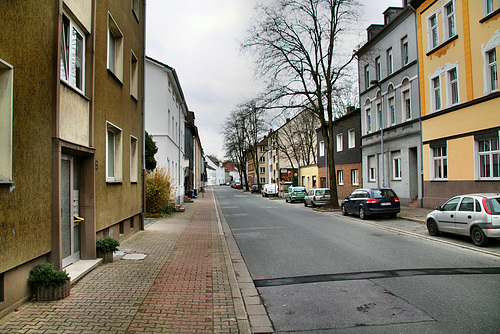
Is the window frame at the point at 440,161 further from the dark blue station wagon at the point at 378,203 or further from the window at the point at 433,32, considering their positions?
the window at the point at 433,32

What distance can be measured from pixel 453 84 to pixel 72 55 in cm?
1755

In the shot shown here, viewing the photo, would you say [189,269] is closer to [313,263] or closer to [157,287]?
[157,287]

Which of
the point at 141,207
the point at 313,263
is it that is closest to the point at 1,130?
the point at 313,263

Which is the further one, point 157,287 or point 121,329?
point 157,287

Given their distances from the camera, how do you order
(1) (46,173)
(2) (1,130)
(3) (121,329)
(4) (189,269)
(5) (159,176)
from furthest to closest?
1. (5) (159,176)
2. (4) (189,269)
3. (1) (46,173)
4. (2) (1,130)
5. (3) (121,329)

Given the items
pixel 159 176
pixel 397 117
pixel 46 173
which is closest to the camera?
pixel 46 173

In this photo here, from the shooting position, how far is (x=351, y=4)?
73.7ft

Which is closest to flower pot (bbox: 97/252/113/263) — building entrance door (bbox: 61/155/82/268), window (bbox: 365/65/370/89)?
building entrance door (bbox: 61/155/82/268)

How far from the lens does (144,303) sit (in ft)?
17.1

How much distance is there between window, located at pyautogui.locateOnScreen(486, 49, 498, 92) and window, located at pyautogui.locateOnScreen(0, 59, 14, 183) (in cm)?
1696

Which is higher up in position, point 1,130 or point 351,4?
point 351,4

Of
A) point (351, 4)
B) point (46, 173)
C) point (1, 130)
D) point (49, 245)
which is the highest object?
point (351, 4)

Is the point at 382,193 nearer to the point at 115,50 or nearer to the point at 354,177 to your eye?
the point at 115,50

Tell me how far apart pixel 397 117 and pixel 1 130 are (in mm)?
23299
